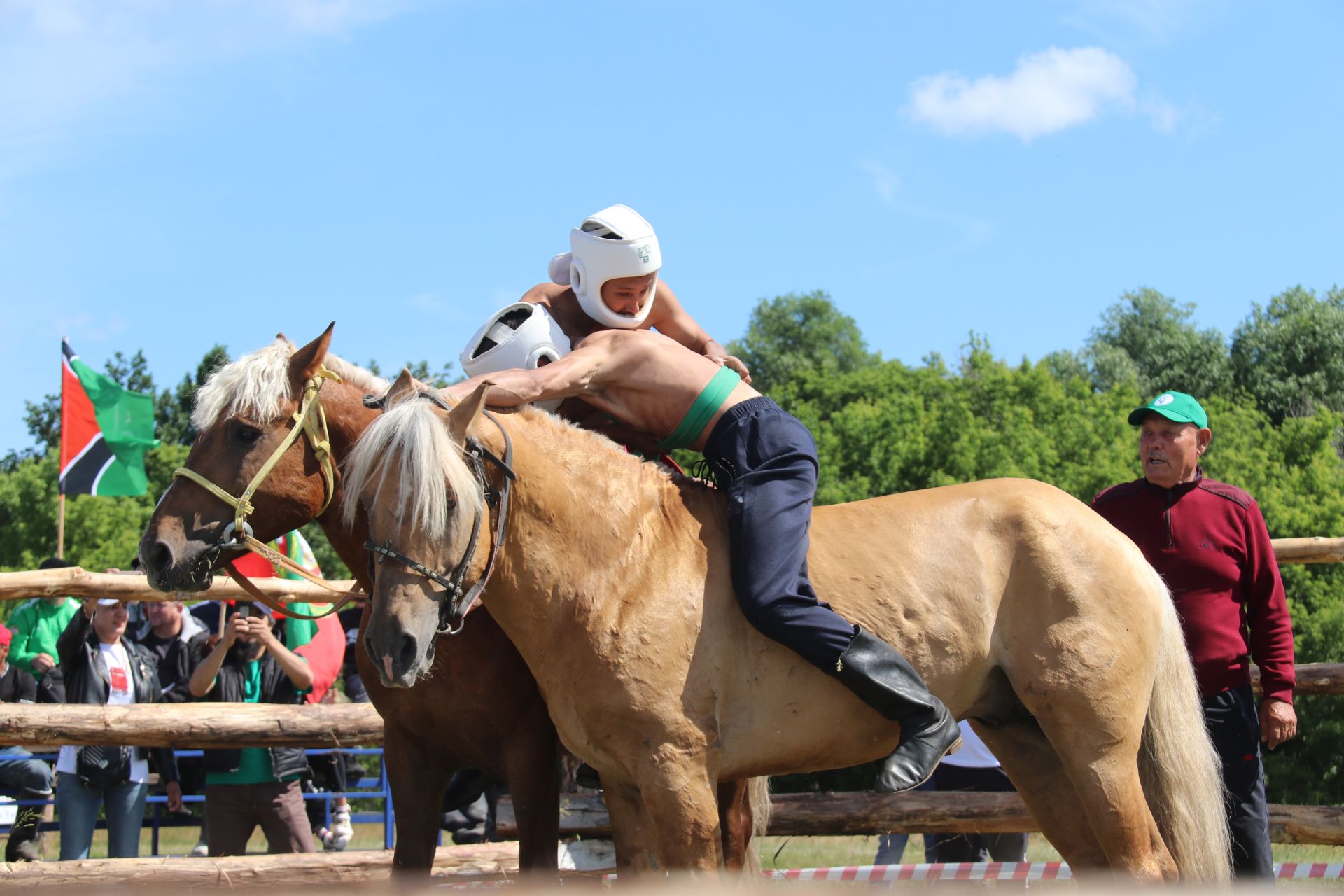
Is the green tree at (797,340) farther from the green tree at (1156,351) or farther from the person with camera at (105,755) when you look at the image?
the person with camera at (105,755)

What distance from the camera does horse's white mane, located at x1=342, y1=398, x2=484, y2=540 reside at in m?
3.50

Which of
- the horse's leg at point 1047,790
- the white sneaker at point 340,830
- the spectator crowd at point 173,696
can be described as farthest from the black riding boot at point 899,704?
the white sneaker at point 340,830

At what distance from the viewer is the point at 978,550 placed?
4266 mm

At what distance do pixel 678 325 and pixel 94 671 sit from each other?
398 centimetres

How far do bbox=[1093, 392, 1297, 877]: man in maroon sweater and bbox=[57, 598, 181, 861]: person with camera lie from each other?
508 cm

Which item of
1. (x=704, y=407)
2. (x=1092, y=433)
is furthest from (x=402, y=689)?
(x=1092, y=433)

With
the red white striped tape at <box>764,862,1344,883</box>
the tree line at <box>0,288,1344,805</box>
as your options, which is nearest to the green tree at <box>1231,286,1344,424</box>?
the tree line at <box>0,288,1344,805</box>

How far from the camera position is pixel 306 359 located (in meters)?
4.37

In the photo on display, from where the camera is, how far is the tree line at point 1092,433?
2145cm

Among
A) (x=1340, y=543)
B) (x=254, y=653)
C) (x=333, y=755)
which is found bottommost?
(x=333, y=755)

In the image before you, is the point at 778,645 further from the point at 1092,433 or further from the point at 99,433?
the point at 1092,433

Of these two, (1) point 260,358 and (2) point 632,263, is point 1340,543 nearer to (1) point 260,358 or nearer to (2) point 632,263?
(2) point 632,263

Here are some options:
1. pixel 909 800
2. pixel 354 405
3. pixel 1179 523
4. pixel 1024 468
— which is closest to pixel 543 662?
pixel 354 405

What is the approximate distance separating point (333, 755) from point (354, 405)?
5293mm
